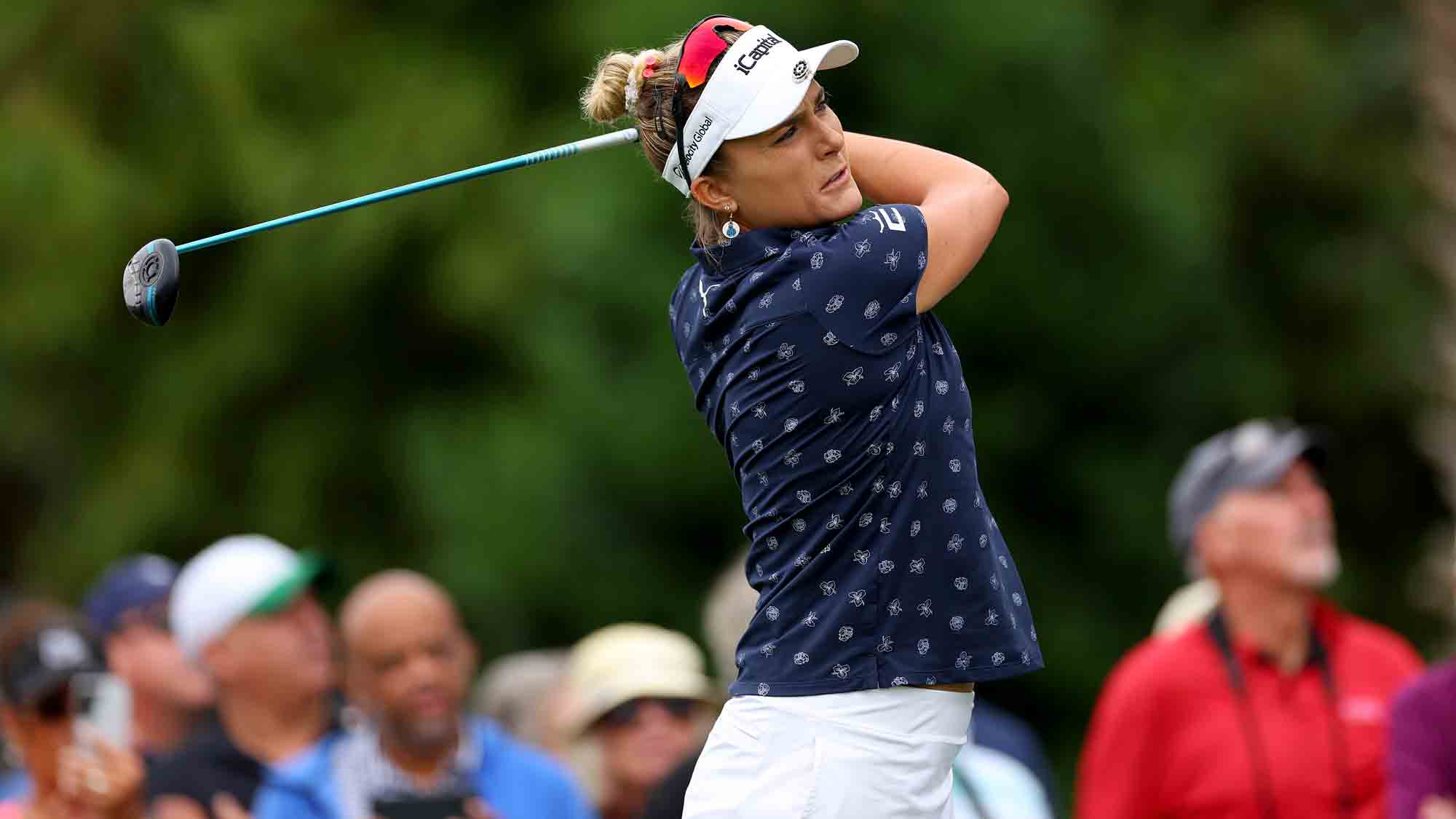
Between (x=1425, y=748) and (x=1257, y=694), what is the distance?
825 millimetres

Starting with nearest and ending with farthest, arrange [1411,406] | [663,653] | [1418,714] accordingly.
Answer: [1418,714]
[663,653]
[1411,406]

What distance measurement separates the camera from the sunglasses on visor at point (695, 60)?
346 cm

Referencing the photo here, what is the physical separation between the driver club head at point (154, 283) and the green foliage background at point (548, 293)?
5.19 metres

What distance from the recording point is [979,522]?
137 inches

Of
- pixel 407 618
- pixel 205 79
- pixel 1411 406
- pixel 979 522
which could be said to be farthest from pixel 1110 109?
pixel 979 522

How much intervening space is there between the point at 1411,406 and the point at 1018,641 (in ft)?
25.9

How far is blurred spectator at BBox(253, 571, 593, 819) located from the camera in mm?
5574

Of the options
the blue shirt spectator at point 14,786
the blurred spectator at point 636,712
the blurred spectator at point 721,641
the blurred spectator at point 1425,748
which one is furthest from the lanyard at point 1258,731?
the blue shirt spectator at point 14,786

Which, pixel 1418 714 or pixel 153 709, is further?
pixel 153 709

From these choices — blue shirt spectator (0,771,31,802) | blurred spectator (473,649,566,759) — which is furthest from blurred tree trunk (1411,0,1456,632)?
blue shirt spectator (0,771,31,802)

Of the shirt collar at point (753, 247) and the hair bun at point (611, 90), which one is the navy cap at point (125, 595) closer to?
the hair bun at point (611, 90)

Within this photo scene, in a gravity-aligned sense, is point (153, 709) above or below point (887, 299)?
above

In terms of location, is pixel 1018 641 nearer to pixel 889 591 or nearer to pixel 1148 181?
pixel 889 591

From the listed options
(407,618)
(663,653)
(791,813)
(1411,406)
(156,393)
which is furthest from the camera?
(1411,406)
